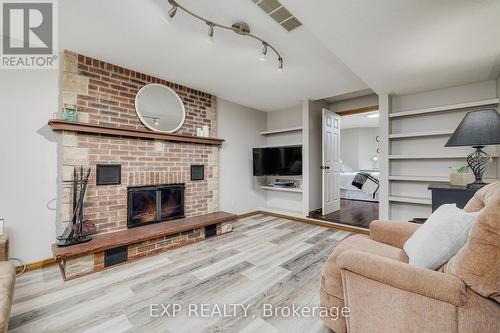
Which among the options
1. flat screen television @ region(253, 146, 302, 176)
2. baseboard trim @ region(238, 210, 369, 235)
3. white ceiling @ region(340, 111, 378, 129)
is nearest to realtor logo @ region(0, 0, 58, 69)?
flat screen television @ region(253, 146, 302, 176)

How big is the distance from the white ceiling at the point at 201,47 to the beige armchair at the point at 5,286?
1.98m

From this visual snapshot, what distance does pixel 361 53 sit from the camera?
2.21 metres

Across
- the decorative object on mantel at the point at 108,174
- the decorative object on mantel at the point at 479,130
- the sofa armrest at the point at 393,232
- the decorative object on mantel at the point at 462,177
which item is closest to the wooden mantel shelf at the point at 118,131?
the decorative object on mantel at the point at 108,174

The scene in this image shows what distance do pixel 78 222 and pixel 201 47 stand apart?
2326mm

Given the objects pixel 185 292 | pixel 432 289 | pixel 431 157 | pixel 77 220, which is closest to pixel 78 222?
pixel 77 220

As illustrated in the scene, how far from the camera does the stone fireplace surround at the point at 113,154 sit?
2.41 m

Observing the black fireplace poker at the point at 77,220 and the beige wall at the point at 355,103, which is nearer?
the black fireplace poker at the point at 77,220

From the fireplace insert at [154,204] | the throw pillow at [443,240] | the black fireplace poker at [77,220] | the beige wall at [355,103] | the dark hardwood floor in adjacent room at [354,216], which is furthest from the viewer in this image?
the beige wall at [355,103]

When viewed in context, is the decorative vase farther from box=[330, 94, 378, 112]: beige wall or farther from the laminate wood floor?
box=[330, 94, 378, 112]: beige wall

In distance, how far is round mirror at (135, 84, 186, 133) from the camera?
304 cm

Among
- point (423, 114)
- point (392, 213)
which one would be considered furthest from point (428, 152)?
point (392, 213)

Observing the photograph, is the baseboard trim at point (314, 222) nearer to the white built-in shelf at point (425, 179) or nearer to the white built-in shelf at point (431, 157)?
the white built-in shelf at point (425, 179)

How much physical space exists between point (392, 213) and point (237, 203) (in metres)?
2.71

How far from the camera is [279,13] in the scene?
177cm
